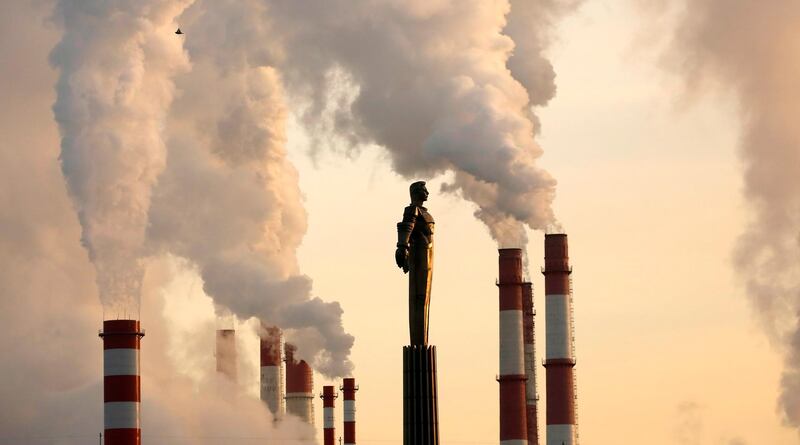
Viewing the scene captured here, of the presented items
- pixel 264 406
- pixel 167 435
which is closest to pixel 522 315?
pixel 167 435

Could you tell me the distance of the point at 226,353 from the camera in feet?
350

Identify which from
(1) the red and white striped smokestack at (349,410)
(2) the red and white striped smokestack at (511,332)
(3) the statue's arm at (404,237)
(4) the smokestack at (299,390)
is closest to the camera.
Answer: (3) the statue's arm at (404,237)

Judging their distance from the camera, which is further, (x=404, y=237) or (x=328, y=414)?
(x=328, y=414)

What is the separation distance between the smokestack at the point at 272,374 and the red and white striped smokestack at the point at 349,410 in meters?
6.67

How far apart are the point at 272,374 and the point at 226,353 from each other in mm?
6107

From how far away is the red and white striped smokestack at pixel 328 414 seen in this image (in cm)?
9619

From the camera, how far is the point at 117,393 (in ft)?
211

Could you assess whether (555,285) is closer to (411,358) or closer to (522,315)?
(522,315)

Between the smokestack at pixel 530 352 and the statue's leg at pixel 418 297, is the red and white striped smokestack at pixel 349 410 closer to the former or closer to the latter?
the smokestack at pixel 530 352

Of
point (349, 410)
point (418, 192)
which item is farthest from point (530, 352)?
point (418, 192)

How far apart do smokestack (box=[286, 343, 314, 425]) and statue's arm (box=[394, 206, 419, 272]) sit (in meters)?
69.7

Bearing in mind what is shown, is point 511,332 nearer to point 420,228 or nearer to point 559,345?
point 559,345

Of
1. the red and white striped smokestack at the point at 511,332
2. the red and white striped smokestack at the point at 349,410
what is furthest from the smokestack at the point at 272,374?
the red and white striped smokestack at the point at 511,332

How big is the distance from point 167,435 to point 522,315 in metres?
17.8
